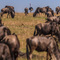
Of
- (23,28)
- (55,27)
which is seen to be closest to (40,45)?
(55,27)

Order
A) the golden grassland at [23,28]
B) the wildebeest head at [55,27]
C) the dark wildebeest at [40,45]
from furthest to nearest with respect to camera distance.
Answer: the wildebeest head at [55,27] → the golden grassland at [23,28] → the dark wildebeest at [40,45]

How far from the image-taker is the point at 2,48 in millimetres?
6855

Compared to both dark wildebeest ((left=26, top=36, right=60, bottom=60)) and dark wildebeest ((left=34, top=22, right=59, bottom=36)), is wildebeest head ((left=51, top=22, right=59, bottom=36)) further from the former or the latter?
dark wildebeest ((left=26, top=36, right=60, bottom=60))

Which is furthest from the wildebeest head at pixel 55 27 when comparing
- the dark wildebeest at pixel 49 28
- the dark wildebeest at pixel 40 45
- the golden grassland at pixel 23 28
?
the dark wildebeest at pixel 40 45

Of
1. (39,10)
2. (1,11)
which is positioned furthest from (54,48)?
(39,10)

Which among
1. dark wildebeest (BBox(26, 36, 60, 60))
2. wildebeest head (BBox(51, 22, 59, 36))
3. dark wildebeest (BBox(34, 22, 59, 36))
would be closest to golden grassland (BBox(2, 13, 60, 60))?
dark wildebeest (BBox(26, 36, 60, 60))

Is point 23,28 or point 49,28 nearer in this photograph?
point 49,28

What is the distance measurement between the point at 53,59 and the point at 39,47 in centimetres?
Result: 104

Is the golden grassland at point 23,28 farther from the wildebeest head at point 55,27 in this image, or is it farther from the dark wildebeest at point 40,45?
the wildebeest head at point 55,27

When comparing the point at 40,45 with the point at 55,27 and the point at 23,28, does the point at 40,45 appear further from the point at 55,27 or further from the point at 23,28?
the point at 23,28

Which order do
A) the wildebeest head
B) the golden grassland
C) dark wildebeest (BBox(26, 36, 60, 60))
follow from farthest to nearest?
1. the wildebeest head
2. the golden grassland
3. dark wildebeest (BBox(26, 36, 60, 60))

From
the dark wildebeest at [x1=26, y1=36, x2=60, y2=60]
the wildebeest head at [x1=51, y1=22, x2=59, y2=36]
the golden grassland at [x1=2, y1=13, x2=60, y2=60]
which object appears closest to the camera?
the dark wildebeest at [x1=26, y1=36, x2=60, y2=60]

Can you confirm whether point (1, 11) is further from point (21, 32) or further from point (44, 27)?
point (44, 27)

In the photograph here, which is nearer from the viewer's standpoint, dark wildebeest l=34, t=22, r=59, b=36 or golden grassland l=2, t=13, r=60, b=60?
golden grassland l=2, t=13, r=60, b=60
